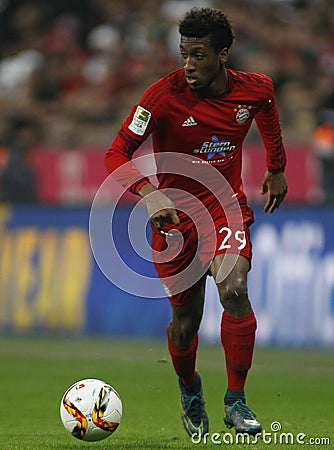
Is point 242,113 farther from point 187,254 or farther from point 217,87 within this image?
point 187,254

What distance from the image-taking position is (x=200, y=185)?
6797mm

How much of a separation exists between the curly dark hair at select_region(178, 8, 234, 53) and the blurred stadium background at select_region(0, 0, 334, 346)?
22.7 feet

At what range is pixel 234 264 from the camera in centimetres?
641

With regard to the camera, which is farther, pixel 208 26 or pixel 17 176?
pixel 17 176

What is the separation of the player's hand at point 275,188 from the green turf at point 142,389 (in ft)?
4.48

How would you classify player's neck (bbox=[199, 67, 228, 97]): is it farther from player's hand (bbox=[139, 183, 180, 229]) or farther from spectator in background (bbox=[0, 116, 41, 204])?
spectator in background (bbox=[0, 116, 41, 204])

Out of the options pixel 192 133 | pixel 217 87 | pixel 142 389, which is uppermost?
pixel 217 87

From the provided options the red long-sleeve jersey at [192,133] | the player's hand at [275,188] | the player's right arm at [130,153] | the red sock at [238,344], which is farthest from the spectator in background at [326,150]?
the player's right arm at [130,153]

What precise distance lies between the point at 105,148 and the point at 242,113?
1021cm

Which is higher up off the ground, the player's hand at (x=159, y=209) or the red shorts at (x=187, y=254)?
the player's hand at (x=159, y=209)

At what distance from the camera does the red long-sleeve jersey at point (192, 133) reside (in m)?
6.43

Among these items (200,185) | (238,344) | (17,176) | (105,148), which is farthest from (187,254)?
(17,176)
